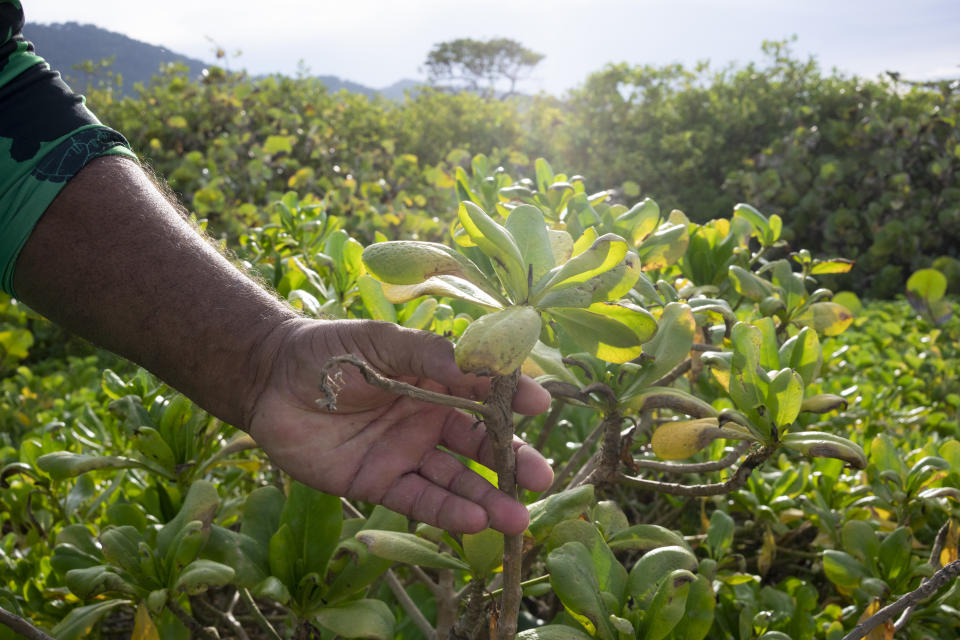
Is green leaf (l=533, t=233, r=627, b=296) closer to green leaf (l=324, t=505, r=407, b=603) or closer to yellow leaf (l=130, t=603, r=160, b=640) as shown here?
green leaf (l=324, t=505, r=407, b=603)

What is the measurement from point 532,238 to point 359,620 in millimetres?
615

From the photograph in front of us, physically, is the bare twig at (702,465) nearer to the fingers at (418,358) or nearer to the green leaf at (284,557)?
the fingers at (418,358)

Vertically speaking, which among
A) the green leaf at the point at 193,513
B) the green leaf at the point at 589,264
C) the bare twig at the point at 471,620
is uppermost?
the green leaf at the point at 589,264

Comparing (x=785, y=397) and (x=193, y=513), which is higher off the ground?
(x=785, y=397)

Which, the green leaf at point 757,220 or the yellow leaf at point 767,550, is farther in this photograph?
the green leaf at point 757,220

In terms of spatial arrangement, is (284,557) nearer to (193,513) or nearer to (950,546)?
(193,513)

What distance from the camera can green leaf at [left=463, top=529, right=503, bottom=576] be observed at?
1027 millimetres

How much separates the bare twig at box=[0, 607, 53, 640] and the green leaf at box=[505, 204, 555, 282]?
0.88 meters

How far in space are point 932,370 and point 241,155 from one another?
443 cm

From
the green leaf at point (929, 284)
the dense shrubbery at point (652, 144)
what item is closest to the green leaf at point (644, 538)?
the green leaf at point (929, 284)

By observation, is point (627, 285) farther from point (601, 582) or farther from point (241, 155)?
point (241, 155)

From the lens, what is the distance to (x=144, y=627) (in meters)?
1.10

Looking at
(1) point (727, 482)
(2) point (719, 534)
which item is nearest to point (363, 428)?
(1) point (727, 482)

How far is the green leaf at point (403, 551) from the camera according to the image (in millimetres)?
985
